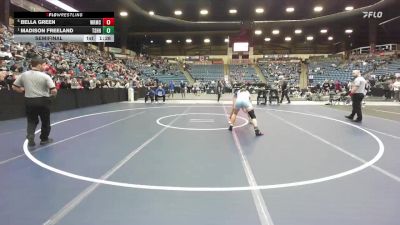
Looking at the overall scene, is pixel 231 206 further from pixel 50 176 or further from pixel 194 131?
pixel 194 131

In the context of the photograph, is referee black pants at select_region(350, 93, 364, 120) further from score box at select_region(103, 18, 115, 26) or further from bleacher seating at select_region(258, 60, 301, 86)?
bleacher seating at select_region(258, 60, 301, 86)

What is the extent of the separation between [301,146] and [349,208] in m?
3.63

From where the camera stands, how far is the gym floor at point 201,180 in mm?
3484

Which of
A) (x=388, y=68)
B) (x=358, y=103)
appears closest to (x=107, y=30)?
(x=358, y=103)

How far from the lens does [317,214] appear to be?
3506 millimetres

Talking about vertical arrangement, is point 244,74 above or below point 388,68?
below

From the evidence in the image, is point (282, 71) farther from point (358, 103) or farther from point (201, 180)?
point (201, 180)

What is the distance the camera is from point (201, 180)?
4723mm

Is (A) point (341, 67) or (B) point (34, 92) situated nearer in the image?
(B) point (34, 92)

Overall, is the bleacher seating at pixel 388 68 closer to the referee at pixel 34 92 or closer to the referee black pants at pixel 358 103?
the referee black pants at pixel 358 103
